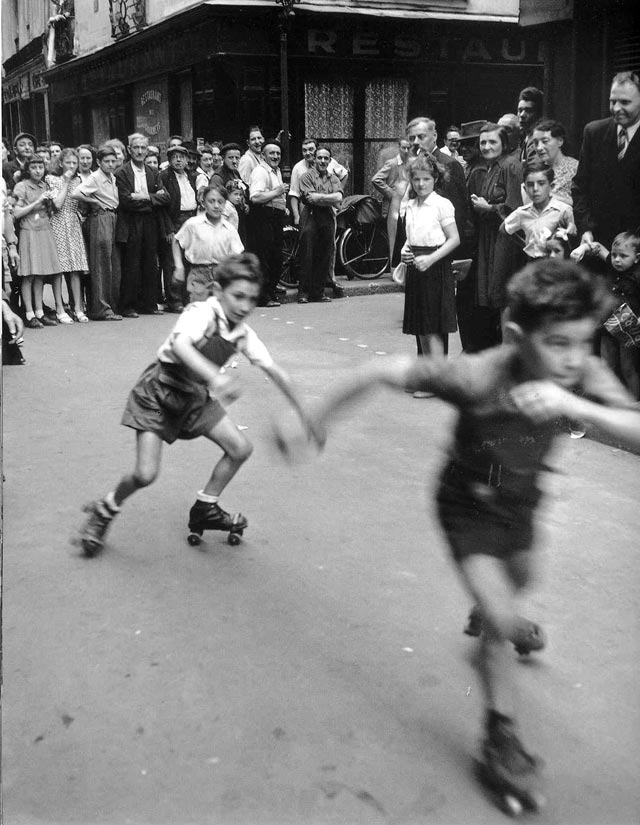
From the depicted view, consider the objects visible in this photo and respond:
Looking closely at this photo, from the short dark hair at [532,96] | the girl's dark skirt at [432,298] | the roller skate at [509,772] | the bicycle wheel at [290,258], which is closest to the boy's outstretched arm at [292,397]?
the roller skate at [509,772]

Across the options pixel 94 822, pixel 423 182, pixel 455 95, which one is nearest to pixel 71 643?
pixel 94 822

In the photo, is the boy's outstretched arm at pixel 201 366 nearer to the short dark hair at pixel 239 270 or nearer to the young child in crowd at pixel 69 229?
the short dark hair at pixel 239 270

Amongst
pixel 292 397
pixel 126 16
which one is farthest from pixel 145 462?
pixel 126 16

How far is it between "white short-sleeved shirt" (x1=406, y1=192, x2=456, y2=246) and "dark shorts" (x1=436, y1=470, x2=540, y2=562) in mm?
4643

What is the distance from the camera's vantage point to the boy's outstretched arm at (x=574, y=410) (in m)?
2.32

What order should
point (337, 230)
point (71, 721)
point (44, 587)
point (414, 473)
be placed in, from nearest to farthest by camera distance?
1. point (71, 721)
2. point (44, 587)
3. point (414, 473)
4. point (337, 230)

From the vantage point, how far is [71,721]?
3008mm

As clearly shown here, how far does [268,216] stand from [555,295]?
10734 mm

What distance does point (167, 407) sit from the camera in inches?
170

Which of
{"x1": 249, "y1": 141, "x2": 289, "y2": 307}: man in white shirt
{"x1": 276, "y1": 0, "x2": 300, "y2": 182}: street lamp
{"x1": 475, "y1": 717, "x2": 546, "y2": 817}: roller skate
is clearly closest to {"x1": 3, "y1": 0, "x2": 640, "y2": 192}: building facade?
{"x1": 276, "y1": 0, "x2": 300, "y2": 182}: street lamp

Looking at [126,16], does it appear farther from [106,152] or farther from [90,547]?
[90,547]

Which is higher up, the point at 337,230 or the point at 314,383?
the point at 337,230

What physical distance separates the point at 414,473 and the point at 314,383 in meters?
2.50

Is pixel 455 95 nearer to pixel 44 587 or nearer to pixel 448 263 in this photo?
pixel 448 263
